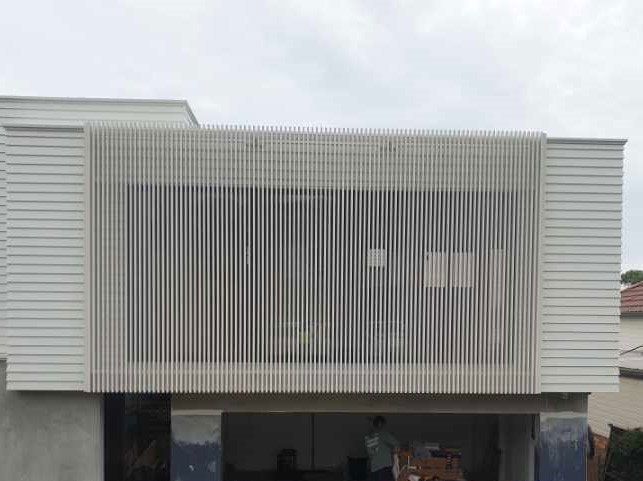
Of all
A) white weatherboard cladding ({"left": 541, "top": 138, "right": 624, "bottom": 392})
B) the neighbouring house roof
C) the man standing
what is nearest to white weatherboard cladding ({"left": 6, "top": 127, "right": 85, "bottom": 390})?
the man standing

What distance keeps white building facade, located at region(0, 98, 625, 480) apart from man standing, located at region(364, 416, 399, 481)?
2.74 m

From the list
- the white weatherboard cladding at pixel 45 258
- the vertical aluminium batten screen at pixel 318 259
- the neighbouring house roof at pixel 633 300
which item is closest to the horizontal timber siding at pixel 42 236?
the white weatherboard cladding at pixel 45 258

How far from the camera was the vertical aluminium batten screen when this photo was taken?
27.6 feet

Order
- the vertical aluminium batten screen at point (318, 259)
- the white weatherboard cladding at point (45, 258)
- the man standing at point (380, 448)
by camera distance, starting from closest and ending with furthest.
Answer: the white weatherboard cladding at point (45, 258) < the vertical aluminium batten screen at point (318, 259) < the man standing at point (380, 448)

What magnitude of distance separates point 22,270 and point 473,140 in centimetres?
669

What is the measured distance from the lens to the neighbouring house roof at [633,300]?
47.3 ft

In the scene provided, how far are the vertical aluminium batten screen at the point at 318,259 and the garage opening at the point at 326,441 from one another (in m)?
4.14

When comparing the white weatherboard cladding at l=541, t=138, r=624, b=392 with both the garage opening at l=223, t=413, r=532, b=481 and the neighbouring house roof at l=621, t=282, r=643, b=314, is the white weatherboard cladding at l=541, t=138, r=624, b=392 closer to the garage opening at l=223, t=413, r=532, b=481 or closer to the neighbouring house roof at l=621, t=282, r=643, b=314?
the garage opening at l=223, t=413, r=532, b=481

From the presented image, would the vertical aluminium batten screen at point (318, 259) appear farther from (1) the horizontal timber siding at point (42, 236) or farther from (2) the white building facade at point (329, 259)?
(1) the horizontal timber siding at point (42, 236)

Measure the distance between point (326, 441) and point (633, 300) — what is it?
28.3 feet

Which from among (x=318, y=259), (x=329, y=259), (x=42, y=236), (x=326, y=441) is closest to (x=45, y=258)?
(x=42, y=236)

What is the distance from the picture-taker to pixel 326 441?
12625 mm

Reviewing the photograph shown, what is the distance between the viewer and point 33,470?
336 inches

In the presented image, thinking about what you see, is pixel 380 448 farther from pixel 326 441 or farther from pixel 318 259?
pixel 318 259
